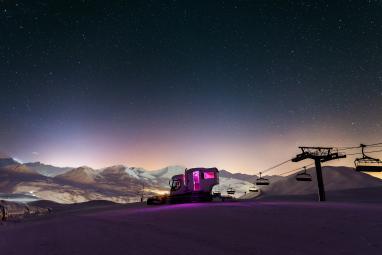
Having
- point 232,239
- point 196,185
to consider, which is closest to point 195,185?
point 196,185

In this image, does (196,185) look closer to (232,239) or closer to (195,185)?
(195,185)

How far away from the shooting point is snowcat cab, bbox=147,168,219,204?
3753cm

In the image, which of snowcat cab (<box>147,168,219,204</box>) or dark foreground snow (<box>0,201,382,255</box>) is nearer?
dark foreground snow (<box>0,201,382,255</box>)

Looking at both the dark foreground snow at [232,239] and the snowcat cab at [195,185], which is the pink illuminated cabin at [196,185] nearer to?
the snowcat cab at [195,185]

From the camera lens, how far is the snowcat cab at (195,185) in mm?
37531

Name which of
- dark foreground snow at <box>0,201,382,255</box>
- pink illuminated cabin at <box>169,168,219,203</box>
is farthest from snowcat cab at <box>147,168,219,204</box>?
dark foreground snow at <box>0,201,382,255</box>

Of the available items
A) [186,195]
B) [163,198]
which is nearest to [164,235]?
[186,195]

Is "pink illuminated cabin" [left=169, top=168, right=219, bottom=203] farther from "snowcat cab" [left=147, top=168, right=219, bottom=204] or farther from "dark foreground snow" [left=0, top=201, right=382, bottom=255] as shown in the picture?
"dark foreground snow" [left=0, top=201, right=382, bottom=255]

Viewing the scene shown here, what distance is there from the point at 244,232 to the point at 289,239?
1.97 meters

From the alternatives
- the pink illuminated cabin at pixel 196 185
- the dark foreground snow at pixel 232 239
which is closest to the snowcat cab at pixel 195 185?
the pink illuminated cabin at pixel 196 185

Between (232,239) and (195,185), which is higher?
(195,185)

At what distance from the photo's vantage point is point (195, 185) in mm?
37969

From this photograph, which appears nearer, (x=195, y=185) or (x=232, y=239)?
(x=232, y=239)

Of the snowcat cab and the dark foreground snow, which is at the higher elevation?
the snowcat cab
